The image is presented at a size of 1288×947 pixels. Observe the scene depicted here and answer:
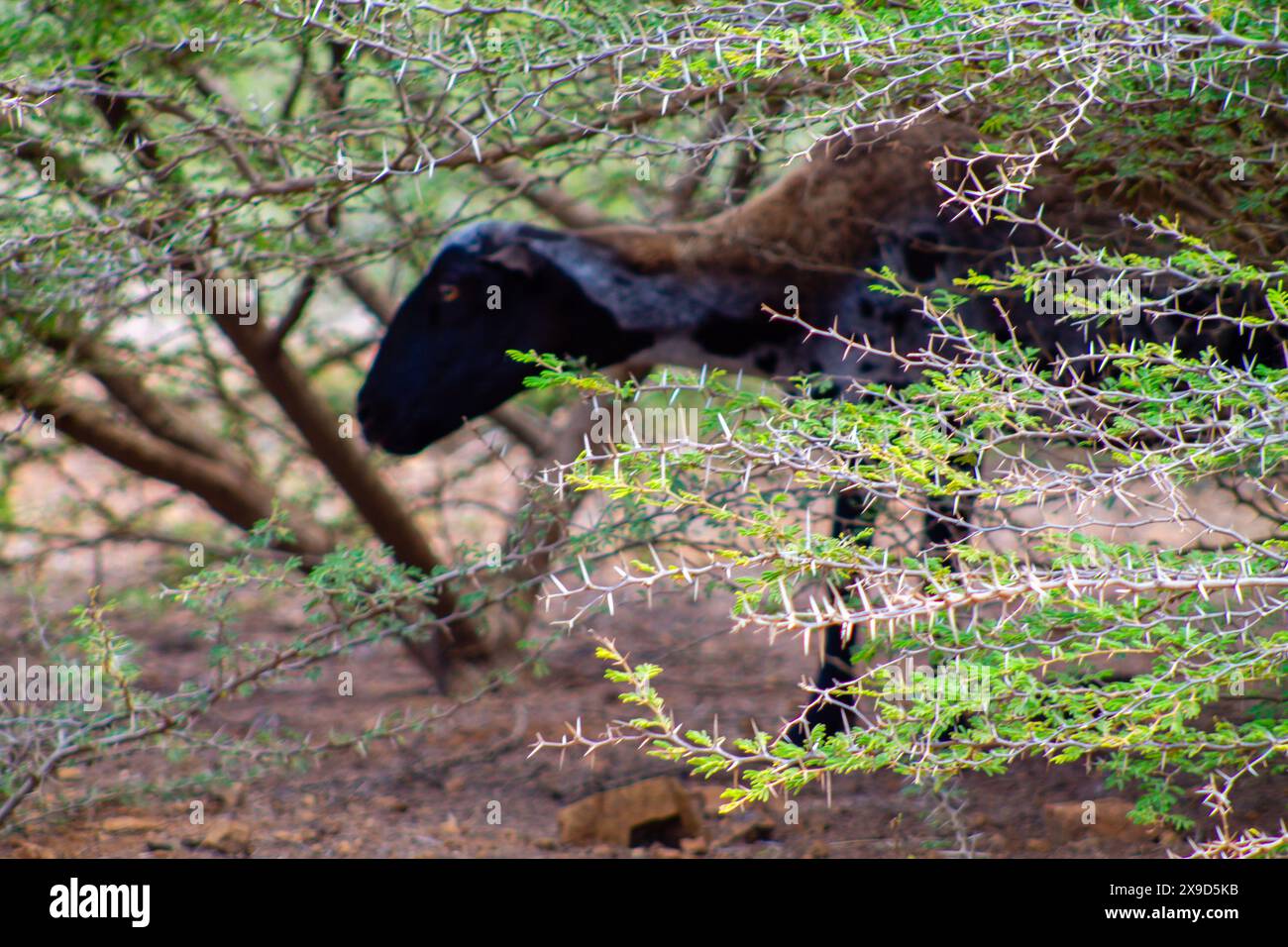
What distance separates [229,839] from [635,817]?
123 cm

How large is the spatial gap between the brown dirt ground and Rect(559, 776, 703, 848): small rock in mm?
53

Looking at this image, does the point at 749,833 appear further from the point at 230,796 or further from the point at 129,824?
the point at 129,824

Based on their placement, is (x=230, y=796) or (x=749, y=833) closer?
(x=749, y=833)

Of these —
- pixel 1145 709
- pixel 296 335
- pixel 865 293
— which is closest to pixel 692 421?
pixel 865 293

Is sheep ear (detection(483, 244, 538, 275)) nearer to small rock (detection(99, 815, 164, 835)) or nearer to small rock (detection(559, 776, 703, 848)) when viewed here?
small rock (detection(559, 776, 703, 848))

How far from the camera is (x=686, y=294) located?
4.27 m

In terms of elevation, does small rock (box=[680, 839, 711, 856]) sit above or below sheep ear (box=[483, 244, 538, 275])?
below

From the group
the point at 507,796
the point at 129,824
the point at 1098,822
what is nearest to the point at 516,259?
the point at 507,796

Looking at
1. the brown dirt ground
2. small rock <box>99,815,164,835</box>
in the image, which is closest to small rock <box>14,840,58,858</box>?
the brown dirt ground

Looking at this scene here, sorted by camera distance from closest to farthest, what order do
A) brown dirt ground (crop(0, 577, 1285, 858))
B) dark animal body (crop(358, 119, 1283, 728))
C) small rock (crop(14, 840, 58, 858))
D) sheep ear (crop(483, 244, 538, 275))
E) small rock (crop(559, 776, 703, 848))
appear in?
1. small rock (crop(14, 840, 58, 858))
2. brown dirt ground (crop(0, 577, 1285, 858))
3. small rock (crop(559, 776, 703, 848))
4. dark animal body (crop(358, 119, 1283, 728))
5. sheep ear (crop(483, 244, 538, 275))

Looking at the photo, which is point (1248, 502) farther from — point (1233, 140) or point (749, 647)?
point (749, 647)

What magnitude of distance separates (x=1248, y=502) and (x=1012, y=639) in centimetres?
95

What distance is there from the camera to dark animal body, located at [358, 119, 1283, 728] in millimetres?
4078

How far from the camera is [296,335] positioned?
6680 mm
